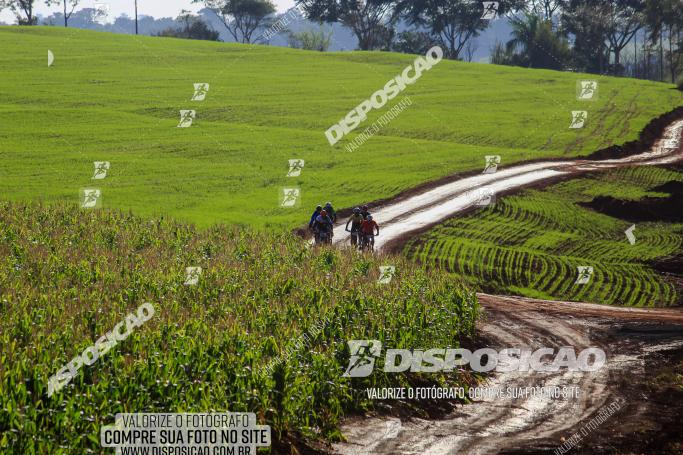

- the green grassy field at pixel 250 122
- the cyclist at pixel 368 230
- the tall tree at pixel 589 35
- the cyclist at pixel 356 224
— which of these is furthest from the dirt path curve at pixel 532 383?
the tall tree at pixel 589 35

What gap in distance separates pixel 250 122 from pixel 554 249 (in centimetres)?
3342

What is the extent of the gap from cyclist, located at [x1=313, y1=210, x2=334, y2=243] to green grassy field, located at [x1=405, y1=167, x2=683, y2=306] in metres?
3.70

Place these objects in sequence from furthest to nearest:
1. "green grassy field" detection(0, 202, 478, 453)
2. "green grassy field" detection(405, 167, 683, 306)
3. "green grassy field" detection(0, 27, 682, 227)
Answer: "green grassy field" detection(0, 27, 682, 227)
"green grassy field" detection(405, 167, 683, 306)
"green grassy field" detection(0, 202, 478, 453)

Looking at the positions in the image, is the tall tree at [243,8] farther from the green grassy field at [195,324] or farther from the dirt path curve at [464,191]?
the green grassy field at [195,324]

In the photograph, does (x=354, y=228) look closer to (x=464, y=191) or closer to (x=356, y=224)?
(x=356, y=224)

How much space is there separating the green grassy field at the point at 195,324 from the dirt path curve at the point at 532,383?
3.35ft

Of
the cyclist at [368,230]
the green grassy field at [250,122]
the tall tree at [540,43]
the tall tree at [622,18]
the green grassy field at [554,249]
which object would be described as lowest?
the green grassy field at [554,249]

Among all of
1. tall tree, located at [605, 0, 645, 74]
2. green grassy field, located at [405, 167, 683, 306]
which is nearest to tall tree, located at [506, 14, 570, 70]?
tall tree, located at [605, 0, 645, 74]

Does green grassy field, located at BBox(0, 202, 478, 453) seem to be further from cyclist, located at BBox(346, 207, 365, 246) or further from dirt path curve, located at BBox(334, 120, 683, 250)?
dirt path curve, located at BBox(334, 120, 683, 250)

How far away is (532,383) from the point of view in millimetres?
18484

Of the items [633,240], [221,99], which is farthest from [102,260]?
[221,99]

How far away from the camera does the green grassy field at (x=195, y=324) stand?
13.4m

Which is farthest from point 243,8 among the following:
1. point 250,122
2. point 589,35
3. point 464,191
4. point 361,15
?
point 464,191

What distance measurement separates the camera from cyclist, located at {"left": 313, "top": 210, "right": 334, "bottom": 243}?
3028cm
